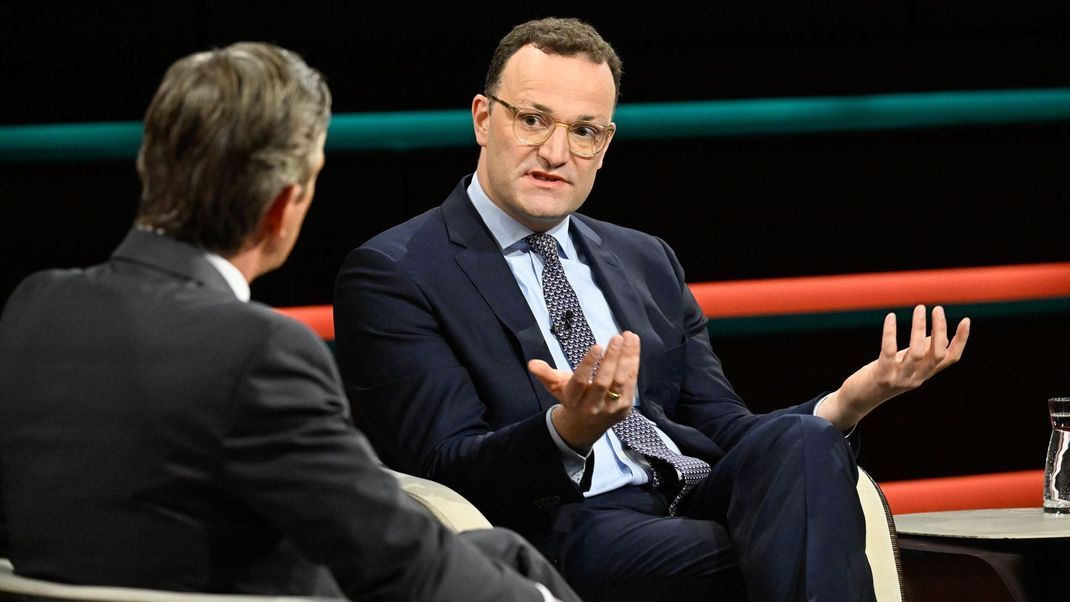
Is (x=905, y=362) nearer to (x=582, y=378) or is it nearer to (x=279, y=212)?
(x=582, y=378)

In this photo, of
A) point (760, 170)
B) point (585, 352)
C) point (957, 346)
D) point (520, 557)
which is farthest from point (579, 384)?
Result: point (760, 170)

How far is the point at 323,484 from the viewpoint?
1.12 metres

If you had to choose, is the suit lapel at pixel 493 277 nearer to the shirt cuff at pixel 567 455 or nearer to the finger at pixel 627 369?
the shirt cuff at pixel 567 455

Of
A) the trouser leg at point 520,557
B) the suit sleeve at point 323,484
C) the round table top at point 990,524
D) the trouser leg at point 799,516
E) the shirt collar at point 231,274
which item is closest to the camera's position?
the suit sleeve at point 323,484

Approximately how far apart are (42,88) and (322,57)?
0.62 meters

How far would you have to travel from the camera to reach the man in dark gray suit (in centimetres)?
111

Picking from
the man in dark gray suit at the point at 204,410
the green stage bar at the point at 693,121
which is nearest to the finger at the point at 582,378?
the man in dark gray suit at the point at 204,410

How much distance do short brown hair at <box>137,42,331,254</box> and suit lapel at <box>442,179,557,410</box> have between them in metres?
0.88

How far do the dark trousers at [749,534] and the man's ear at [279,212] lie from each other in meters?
0.84

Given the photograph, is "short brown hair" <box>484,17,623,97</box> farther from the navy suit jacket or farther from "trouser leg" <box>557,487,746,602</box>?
"trouser leg" <box>557,487,746,602</box>

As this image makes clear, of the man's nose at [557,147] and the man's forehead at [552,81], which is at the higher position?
the man's forehead at [552,81]

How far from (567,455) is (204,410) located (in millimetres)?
792

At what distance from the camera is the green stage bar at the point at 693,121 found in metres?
2.93

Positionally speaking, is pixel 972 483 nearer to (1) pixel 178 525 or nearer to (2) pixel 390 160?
(2) pixel 390 160
